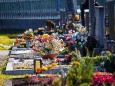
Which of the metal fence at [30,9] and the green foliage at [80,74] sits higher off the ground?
the green foliage at [80,74]

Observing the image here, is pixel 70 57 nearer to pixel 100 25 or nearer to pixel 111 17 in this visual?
pixel 111 17

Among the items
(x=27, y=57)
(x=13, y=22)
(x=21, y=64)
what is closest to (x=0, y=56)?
(x=27, y=57)

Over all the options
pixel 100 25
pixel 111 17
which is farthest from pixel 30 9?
pixel 111 17

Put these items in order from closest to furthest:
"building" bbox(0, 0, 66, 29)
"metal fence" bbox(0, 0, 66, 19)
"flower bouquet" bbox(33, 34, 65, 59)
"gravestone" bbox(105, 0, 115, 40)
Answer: "flower bouquet" bbox(33, 34, 65, 59), "gravestone" bbox(105, 0, 115, 40), "building" bbox(0, 0, 66, 29), "metal fence" bbox(0, 0, 66, 19)

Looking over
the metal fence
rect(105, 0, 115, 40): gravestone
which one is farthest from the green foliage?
the metal fence

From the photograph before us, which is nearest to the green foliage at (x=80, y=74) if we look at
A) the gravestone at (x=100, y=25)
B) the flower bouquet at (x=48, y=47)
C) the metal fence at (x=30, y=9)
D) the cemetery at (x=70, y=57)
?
the cemetery at (x=70, y=57)

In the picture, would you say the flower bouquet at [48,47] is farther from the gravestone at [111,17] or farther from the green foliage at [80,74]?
the green foliage at [80,74]

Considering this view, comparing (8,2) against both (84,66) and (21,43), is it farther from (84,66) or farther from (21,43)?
(84,66)

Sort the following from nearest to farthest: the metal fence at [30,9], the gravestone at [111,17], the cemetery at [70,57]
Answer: the cemetery at [70,57] < the gravestone at [111,17] < the metal fence at [30,9]

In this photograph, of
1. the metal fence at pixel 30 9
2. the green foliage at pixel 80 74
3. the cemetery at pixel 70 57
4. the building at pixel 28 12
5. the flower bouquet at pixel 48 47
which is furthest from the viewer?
the metal fence at pixel 30 9

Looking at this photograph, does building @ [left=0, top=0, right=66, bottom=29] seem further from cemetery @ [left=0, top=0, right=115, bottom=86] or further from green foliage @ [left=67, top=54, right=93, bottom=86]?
green foliage @ [left=67, top=54, right=93, bottom=86]

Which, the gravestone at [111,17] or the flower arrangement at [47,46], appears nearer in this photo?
the flower arrangement at [47,46]

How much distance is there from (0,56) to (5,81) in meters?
5.92

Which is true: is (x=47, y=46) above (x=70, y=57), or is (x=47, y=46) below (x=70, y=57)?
above
